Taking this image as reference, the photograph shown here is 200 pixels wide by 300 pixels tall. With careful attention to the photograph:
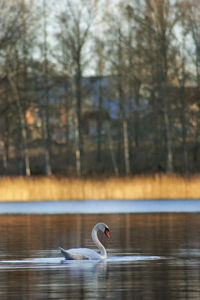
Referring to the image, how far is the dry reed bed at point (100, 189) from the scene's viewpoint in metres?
41.1

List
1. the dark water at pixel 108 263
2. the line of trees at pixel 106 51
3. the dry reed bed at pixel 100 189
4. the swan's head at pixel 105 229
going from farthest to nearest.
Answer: the line of trees at pixel 106 51 → the dry reed bed at pixel 100 189 → the swan's head at pixel 105 229 → the dark water at pixel 108 263

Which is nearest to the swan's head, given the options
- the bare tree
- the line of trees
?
the line of trees

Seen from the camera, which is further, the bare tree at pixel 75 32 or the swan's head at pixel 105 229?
the bare tree at pixel 75 32

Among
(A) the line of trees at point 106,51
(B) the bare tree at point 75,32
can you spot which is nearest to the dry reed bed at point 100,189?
(A) the line of trees at point 106,51

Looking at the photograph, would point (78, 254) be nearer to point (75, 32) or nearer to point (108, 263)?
point (108, 263)

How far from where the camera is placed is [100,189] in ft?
138

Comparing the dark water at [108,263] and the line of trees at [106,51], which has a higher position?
the line of trees at [106,51]

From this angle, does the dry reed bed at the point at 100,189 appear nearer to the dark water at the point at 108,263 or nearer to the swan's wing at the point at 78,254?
the dark water at the point at 108,263

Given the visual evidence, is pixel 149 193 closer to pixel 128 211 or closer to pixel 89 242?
pixel 128 211

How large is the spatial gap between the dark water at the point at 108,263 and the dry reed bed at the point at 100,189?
12110 mm

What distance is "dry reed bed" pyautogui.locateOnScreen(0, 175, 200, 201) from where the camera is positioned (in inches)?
1619

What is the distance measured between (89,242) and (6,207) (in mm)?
17125

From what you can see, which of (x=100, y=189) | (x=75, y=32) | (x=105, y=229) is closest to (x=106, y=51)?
(x=75, y=32)

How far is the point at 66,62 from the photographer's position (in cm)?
5831
